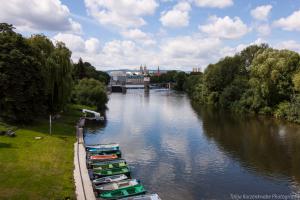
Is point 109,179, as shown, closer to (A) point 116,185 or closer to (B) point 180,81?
(A) point 116,185

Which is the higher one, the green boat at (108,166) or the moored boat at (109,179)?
the green boat at (108,166)

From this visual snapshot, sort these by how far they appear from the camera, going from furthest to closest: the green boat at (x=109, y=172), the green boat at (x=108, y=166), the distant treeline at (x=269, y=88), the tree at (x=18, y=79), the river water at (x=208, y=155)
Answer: the distant treeline at (x=269, y=88) → the tree at (x=18, y=79) → the green boat at (x=108, y=166) → the green boat at (x=109, y=172) → the river water at (x=208, y=155)

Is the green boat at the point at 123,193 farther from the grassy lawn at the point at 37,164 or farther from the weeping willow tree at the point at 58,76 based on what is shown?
the weeping willow tree at the point at 58,76

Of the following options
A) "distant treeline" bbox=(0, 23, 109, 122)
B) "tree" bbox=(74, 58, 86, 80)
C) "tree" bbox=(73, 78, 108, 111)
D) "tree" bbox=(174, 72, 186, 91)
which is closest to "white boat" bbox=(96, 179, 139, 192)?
"distant treeline" bbox=(0, 23, 109, 122)

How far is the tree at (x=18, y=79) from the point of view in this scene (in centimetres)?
3850

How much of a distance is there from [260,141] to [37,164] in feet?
100

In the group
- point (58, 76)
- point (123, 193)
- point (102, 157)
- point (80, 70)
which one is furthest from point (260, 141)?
point (80, 70)

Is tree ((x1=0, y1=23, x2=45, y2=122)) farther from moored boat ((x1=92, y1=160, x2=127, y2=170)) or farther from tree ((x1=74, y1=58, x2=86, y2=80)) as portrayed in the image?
tree ((x1=74, y1=58, x2=86, y2=80))

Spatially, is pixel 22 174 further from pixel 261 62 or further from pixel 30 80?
pixel 261 62

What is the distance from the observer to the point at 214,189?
26812 millimetres

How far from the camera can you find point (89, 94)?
75062mm

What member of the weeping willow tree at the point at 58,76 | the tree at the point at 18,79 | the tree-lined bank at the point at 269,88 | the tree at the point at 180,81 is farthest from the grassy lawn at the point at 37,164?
the tree at the point at 180,81

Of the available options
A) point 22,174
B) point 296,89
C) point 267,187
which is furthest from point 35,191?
point 296,89

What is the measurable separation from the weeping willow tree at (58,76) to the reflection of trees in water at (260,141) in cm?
2255
